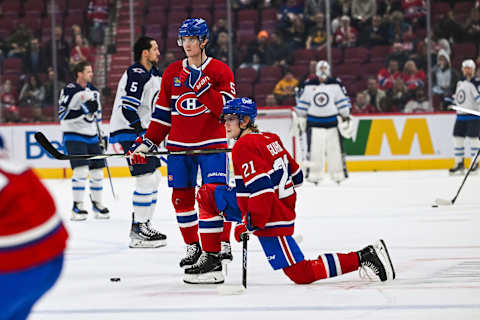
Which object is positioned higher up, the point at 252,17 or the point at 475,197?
the point at 252,17

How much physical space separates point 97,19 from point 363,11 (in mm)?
3990

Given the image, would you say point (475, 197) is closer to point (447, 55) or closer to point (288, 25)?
point (447, 55)

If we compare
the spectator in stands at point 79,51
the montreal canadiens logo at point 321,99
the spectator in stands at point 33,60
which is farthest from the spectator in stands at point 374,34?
the spectator in stands at point 33,60

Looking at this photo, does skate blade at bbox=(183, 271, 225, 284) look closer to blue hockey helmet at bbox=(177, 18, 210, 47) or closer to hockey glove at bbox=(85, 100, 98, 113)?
blue hockey helmet at bbox=(177, 18, 210, 47)

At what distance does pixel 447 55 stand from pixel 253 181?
8.74 m

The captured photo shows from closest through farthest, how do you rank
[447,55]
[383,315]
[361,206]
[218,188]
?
[383,315], [218,188], [361,206], [447,55]

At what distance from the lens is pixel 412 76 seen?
1174 cm

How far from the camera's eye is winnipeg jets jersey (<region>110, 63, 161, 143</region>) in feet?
18.6

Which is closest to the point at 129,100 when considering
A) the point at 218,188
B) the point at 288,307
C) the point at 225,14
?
the point at 218,188

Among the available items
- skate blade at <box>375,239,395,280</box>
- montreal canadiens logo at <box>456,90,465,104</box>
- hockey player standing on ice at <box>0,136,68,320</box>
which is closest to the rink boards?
montreal canadiens logo at <box>456,90,465,104</box>

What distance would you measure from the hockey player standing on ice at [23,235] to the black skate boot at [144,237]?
4.04 m

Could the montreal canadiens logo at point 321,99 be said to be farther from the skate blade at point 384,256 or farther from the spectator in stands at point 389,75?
the skate blade at point 384,256

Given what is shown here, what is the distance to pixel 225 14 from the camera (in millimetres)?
12039

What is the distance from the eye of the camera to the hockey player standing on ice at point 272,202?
3635mm
